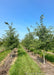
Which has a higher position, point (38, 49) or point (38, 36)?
point (38, 36)

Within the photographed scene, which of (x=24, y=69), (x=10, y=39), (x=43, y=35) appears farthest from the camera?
(x=10, y=39)

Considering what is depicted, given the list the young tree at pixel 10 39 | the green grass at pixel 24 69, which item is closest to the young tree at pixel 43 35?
the green grass at pixel 24 69

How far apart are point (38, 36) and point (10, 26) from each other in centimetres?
556

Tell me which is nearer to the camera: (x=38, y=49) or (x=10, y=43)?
(x=38, y=49)

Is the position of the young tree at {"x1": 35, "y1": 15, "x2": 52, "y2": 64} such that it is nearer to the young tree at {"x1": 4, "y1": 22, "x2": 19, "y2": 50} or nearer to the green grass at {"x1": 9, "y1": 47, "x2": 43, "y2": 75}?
the green grass at {"x1": 9, "y1": 47, "x2": 43, "y2": 75}

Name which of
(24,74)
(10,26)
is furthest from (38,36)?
(10,26)


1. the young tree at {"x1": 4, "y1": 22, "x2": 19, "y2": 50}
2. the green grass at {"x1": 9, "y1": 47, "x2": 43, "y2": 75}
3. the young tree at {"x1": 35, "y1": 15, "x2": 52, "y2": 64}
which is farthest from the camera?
the young tree at {"x1": 4, "y1": 22, "x2": 19, "y2": 50}

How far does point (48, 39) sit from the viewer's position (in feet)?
23.5

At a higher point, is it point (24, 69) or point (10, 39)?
point (10, 39)

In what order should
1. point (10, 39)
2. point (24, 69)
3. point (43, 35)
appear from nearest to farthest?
point (24, 69) → point (43, 35) → point (10, 39)

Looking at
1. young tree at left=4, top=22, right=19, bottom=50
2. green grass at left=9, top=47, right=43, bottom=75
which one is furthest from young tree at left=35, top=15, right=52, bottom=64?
young tree at left=4, top=22, right=19, bottom=50

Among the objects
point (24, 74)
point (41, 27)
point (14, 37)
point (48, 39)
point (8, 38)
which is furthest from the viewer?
point (14, 37)

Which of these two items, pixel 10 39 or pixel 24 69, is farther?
pixel 10 39

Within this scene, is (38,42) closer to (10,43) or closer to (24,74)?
(24,74)
